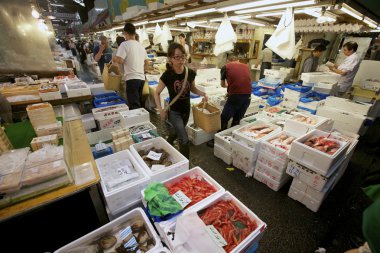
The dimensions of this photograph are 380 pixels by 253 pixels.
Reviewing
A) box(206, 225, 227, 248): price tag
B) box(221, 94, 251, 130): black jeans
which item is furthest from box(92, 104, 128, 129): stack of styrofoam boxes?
box(206, 225, 227, 248): price tag

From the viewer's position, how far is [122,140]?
265cm

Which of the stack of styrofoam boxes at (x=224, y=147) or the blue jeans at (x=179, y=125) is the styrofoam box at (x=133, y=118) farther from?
the stack of styrofoam boxes at (x=224, y=147)

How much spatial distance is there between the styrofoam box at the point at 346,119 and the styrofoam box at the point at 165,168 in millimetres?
4048

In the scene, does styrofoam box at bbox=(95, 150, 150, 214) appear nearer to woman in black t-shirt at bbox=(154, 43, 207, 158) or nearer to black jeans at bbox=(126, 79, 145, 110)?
woman in black t-shirt at bbox=(154, 43, 207, 158)

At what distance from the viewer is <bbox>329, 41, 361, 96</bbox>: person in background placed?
4756mm

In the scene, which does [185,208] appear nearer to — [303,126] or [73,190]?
[73,190]

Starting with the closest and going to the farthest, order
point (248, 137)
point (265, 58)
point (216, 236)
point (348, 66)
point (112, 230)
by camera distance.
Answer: point (216, 236) < point (112, 230) < point (248, 137) < point (348, 66) < point (265, 58)

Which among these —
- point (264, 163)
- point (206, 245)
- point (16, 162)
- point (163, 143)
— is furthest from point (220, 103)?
point (16, 162)

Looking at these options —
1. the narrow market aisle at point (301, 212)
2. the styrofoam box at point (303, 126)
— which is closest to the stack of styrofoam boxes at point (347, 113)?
the narrow market aisle at point (301, 212)

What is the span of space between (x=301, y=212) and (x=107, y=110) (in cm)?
377

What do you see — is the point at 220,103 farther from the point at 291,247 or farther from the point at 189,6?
the point at 291,247

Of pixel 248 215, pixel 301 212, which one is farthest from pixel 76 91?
pixel 301 212

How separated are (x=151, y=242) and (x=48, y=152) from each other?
50.0 inches

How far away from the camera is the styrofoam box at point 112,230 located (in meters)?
1.37
